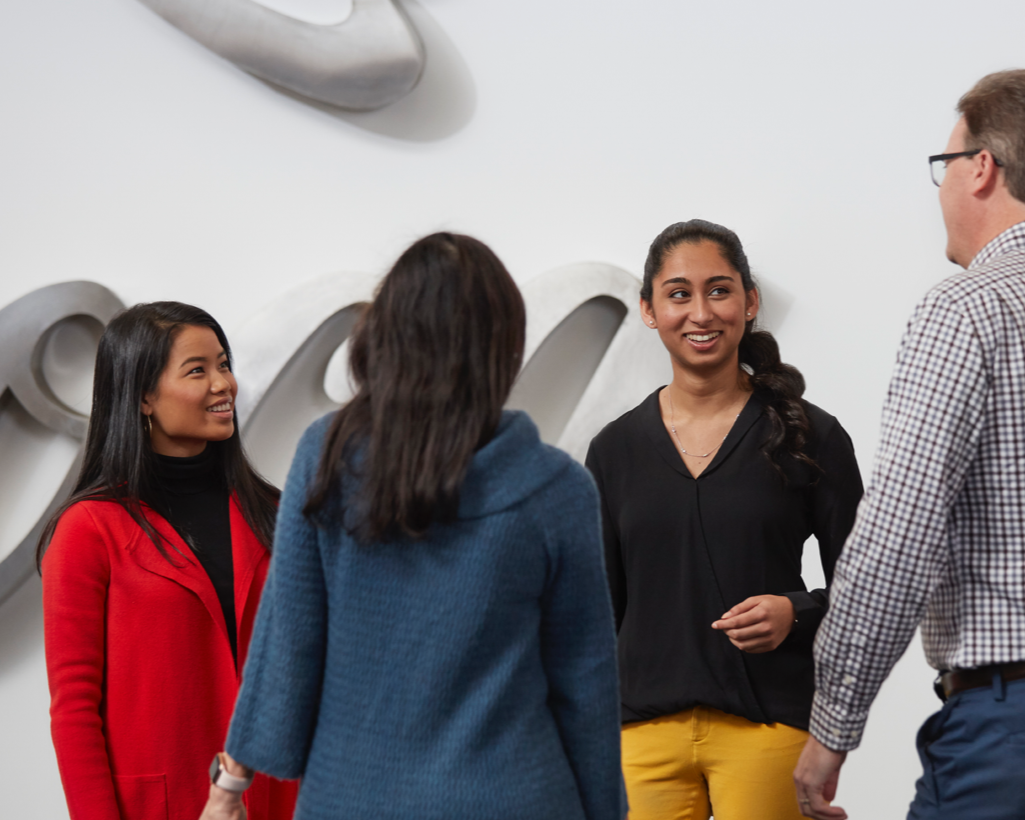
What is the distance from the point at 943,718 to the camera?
1.19 m

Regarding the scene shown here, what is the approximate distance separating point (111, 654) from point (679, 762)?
91 centimetres

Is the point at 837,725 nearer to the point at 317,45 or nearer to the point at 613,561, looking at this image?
the point at 613,561

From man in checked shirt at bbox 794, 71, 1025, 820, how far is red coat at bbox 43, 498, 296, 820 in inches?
37.2

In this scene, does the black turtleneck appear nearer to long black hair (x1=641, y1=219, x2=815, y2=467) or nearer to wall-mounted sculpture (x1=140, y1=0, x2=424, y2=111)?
long black hair (x1=641, y1=219, x2=815, y2=467)

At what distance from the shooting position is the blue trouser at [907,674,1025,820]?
3.59 ft

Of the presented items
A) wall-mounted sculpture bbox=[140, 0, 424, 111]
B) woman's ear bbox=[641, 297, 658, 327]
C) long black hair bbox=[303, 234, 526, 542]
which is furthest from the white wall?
long black hair bbox=[303, 234, 526, 542]

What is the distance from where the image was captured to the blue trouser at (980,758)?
3.59 ft

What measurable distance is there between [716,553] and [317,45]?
1.63 meters

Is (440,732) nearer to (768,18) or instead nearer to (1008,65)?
(768,18)

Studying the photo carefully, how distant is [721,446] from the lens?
161 centimetres

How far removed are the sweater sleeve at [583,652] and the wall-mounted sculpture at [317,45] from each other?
1662mm

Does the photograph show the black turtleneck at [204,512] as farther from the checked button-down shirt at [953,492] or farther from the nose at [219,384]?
the checked button-down shirt at [953,492]

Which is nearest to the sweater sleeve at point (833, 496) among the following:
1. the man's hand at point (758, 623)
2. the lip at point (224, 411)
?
the man's hand at point (758, 623)

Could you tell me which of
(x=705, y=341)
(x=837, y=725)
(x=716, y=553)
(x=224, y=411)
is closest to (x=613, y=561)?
(x=716, y=553)
